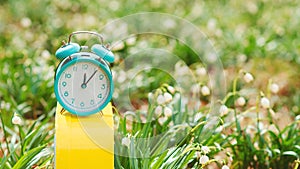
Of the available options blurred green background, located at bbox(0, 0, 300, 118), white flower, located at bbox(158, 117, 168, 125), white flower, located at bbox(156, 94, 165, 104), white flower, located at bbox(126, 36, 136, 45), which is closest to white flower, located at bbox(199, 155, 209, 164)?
white flower, located at bbox(156, 94, 165, 104)

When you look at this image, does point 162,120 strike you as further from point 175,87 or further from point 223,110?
point 175,87

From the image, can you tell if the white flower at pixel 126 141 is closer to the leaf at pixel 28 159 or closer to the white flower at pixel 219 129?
the leaf at pixel 28 159

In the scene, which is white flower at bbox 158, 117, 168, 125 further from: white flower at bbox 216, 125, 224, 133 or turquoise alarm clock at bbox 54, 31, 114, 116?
turquoise alarm clock at bbox 54, 31, 114, 116

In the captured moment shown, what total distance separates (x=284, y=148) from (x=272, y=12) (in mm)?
3529

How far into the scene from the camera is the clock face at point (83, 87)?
2902mm

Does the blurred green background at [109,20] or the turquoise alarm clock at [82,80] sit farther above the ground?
the blurred green background at [109,20]

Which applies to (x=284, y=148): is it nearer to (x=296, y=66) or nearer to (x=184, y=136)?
(x=184, y=136)

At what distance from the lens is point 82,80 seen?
2.93m

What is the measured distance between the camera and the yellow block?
285cm

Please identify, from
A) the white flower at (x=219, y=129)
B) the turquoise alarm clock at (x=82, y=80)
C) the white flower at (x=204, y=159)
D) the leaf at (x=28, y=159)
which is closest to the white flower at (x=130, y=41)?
the white flower at (x=219, y=129)

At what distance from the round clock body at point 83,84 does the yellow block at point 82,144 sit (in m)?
0.08

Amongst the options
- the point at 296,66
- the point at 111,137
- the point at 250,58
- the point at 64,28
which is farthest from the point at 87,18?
the point at 111,137

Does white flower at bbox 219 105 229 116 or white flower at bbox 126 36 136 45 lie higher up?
white flower at bbox 126 36 136 45

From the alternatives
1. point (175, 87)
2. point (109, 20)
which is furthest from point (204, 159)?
point (109, 20)
